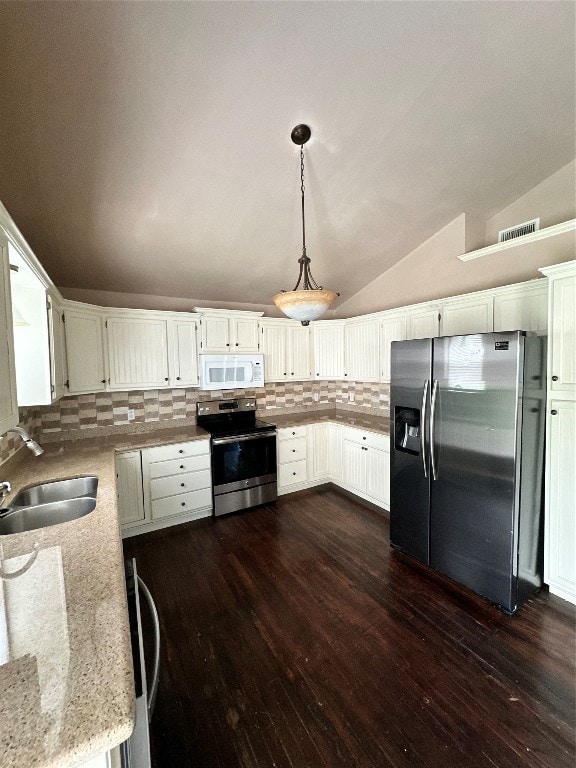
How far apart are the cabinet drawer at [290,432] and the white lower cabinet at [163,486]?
895 millimetres

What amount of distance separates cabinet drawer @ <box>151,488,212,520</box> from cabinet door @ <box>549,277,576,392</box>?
3.15 m

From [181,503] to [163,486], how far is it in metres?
0.27

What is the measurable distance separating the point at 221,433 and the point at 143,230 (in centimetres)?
202

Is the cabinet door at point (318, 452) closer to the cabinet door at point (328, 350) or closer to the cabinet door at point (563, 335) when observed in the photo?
the cabinet door at point (328, 350)

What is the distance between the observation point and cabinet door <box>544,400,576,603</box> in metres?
2.08

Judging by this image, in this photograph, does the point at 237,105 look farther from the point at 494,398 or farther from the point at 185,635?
the point at 185,635

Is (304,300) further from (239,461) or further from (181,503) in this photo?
(181,503)

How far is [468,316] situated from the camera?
2.85 m

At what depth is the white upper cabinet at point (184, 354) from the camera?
348 cm

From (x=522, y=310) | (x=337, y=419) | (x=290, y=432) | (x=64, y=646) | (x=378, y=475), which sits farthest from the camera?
(x=337, y=419)

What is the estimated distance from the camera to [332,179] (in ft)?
8.14

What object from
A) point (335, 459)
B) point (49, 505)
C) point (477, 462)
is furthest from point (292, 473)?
point (49, 505)

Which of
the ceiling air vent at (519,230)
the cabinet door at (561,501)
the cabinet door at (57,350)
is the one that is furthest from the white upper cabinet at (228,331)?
the cabinet door at (561,501)

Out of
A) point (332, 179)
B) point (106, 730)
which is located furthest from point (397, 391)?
point (106, 730)
